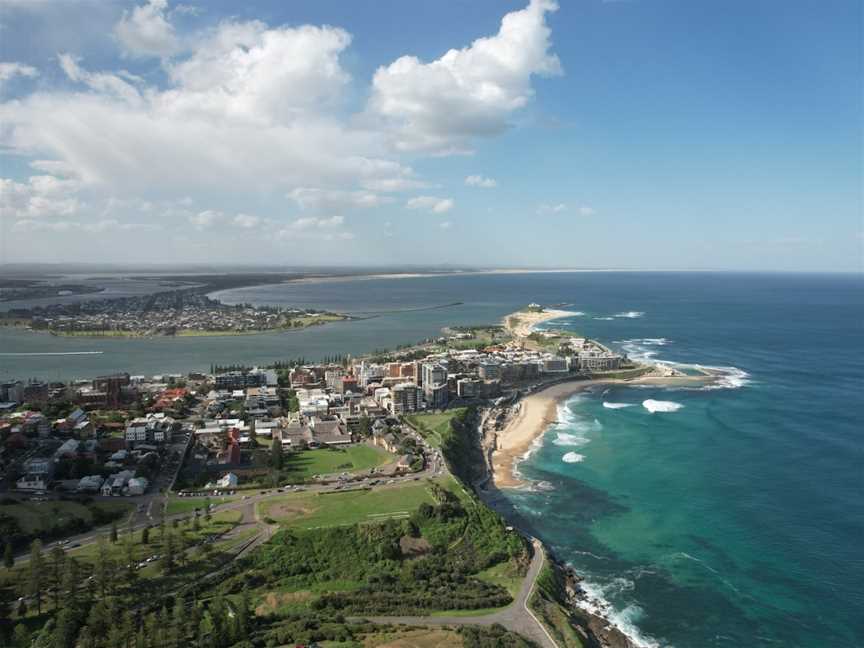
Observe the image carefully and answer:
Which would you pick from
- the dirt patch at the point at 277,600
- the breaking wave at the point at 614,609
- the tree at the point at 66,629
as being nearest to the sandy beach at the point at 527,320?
the breaking wave at the point at 614,609

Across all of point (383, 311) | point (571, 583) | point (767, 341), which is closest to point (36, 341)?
point (383, 311)

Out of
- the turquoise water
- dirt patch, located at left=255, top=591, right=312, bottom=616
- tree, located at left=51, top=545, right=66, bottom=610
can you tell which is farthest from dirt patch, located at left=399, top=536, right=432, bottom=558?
tree, located at left=51, top=545, right=66, bottom=610

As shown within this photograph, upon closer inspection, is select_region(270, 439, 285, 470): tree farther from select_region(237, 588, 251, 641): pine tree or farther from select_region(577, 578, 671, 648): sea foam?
select_region(577, 578, 671, 648): sea foam

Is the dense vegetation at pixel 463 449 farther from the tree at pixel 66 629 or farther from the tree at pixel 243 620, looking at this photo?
the tree at pixel 66 629

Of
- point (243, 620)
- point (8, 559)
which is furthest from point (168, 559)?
point (8, 559)

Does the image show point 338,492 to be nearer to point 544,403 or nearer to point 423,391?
point 423,391

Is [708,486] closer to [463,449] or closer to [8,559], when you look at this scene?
[463,449]
